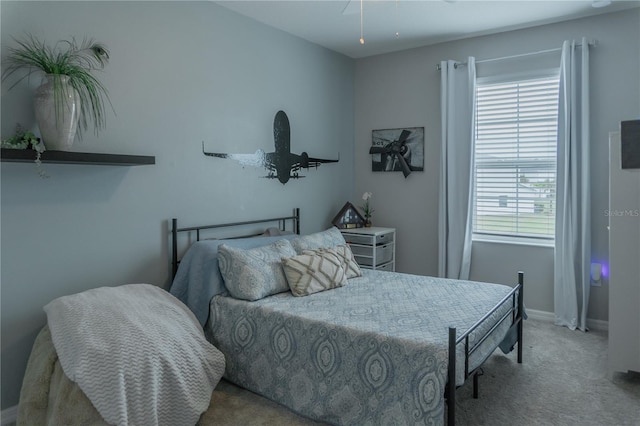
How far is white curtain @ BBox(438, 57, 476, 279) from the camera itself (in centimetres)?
427

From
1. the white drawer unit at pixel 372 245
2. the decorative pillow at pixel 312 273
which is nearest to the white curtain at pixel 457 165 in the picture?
the white drawer unit at pixel 372 245

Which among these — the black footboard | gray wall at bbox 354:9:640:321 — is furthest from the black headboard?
the black footboard

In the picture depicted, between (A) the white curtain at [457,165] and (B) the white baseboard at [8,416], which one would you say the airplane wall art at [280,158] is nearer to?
(A) the white curtain at [457,165]

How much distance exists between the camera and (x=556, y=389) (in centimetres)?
276

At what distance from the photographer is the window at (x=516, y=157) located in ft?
13.1

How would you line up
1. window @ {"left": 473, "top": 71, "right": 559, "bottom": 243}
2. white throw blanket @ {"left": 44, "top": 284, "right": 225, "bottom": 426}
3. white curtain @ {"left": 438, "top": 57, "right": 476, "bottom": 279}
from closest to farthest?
1. white throw blanket @ {"left": 44, "top": 284, "right": 225, "bottom": 426}
2. window @ {"left": 473, "top": 71, "right": 559, "bottom": 243}
3. white curtain @ {"left": 438, "top": 57, "right": 476, "bottom": 279}

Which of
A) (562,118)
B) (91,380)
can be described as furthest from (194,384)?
(562,118)

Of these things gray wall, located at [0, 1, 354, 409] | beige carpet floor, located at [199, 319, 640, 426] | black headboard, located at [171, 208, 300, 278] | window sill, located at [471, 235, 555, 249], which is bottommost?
beige carpet floor, located at [199, 319, 640, 426]

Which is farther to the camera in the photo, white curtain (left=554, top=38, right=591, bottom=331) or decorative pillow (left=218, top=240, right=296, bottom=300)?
white curtain (left=554, top=38, right=591, bottom=331)

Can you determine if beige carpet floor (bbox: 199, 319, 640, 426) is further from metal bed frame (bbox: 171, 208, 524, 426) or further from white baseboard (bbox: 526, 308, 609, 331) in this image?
white baseboard (bbox: 526, 308, 609, 331)

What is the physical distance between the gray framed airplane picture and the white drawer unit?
2.21 ft

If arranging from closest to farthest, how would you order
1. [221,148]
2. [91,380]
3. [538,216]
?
1. [91,380]
2. [221,148]
3. [538,216]

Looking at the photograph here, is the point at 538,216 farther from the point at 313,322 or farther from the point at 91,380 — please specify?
the point at 91,380

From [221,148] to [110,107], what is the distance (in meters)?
0.90
